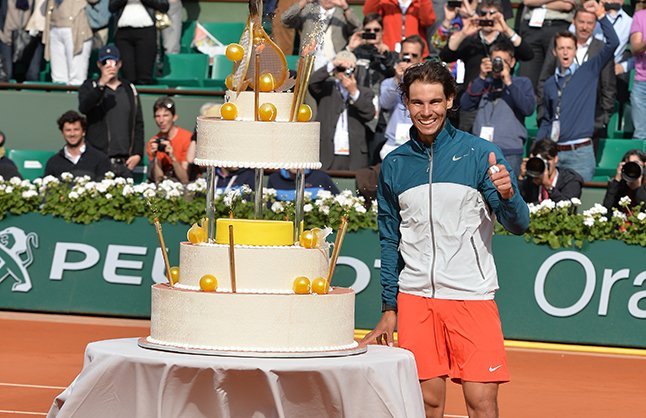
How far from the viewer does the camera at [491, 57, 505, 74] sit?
14961 mm

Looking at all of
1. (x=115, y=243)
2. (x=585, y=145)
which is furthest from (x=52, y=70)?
(x=585, y=145)

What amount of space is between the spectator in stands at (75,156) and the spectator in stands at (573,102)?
16.6 ft

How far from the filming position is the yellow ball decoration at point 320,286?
6492mm

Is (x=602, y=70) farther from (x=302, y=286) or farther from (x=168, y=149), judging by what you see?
(x=302, y=286)

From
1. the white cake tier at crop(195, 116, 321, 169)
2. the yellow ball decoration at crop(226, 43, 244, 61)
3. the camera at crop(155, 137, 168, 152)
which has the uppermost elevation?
the yellow ball decoration at crop(226, 43, 244, 61)

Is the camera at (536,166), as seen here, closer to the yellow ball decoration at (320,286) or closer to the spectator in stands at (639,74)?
the spectator in stands at (639,74)

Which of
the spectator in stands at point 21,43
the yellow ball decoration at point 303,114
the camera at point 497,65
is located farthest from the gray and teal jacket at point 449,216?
the spectator in stands at point 21,43

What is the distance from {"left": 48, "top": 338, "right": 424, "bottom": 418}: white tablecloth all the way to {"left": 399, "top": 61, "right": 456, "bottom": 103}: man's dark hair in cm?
141

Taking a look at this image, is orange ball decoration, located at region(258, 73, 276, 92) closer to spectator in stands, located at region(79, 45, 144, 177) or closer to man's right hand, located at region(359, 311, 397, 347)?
man's right hand, located at region(359, 311, 397, 347)

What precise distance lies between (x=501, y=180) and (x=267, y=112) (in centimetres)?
116

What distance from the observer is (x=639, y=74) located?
16875 mm

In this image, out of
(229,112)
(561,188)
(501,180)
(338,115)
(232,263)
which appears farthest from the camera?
(338,115)

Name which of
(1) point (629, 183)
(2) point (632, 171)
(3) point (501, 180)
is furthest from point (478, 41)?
(3) point (501, 180)

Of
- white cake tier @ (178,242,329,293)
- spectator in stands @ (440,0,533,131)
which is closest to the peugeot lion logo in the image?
spectator in stands @ (440,0,533,131)
